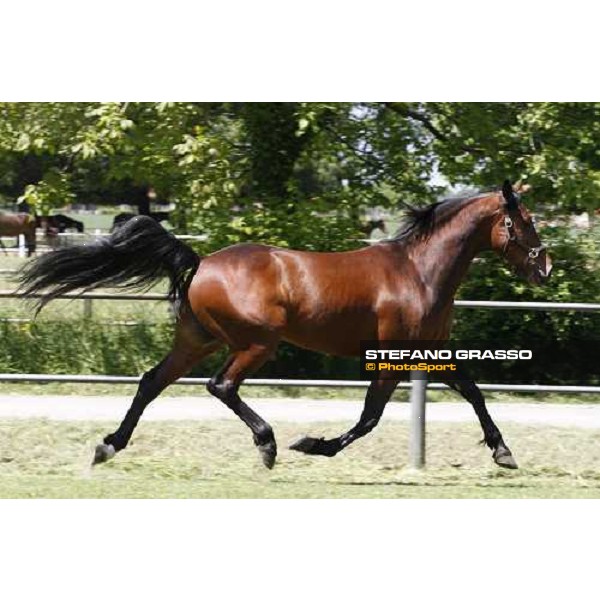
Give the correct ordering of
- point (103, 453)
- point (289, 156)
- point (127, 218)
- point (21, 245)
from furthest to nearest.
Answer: point (289, 156)
point (21, 245)
point (127, 218)
point (103, 453)

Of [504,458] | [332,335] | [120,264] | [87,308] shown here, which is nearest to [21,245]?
[87,308]

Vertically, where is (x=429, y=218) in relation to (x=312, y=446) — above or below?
above

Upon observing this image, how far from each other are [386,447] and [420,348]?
886mm

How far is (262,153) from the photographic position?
9.43 meters

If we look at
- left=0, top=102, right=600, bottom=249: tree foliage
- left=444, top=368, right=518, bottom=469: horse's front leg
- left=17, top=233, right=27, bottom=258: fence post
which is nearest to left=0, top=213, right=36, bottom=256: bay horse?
left=17, top=233, right=27, bottom=258: fence post

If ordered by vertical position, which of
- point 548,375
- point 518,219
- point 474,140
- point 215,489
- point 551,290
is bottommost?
point 215,489

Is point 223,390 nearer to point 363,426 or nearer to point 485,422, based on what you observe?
point 363,426

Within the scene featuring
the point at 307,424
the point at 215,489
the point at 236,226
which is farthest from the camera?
the point at 236,226

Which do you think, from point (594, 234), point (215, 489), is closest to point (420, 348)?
point (215, 489)

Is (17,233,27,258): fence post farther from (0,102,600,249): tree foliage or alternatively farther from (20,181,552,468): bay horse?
(20,181,552,468): bay horse

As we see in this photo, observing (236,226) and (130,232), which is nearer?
(130,232)

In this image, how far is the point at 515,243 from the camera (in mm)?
7598

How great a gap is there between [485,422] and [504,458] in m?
0.28

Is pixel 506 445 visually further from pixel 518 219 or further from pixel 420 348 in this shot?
pixel 518 219
